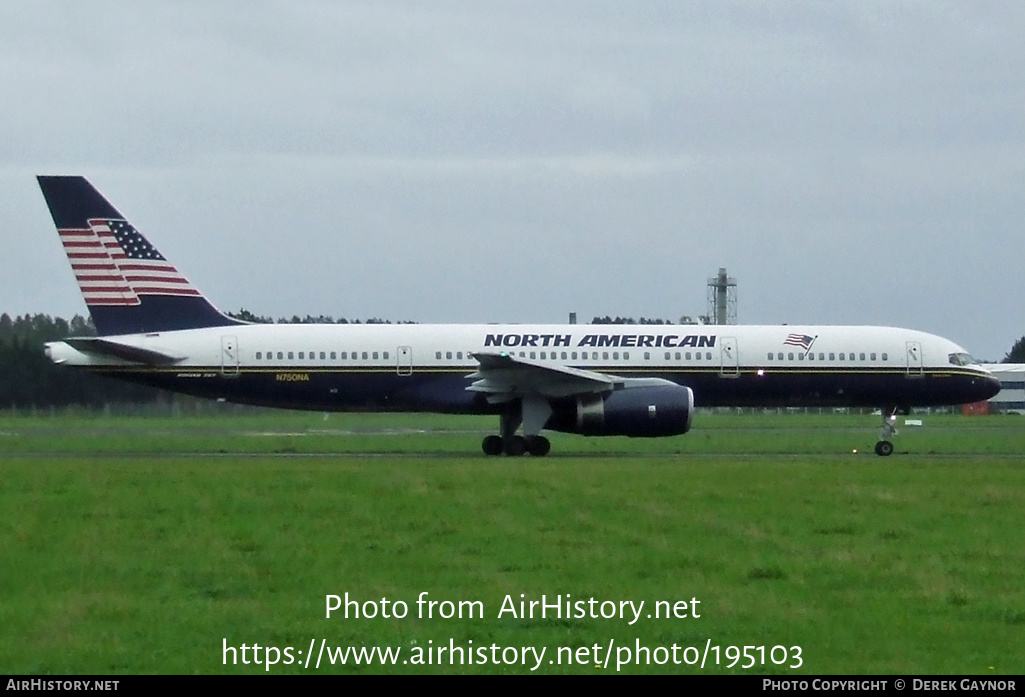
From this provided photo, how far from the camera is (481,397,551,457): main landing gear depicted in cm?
3130

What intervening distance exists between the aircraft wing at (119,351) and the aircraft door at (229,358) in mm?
971

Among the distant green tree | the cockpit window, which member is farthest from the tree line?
the distant green tree

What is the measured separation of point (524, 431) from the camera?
31.5m

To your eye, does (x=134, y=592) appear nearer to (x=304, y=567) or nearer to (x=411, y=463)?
(x=304, y=567)

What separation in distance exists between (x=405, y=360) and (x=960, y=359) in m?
13.4

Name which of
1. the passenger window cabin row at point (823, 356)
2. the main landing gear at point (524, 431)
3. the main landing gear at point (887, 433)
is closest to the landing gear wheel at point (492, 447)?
the main landing gear at point (524, 431)

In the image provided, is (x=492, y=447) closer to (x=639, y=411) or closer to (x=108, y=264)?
(x=639, y=411)

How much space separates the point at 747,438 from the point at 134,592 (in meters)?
30.6

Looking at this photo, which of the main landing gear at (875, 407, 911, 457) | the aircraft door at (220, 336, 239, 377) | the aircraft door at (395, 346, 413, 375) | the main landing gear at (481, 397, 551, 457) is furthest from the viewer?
the main landing gear at (875, 407, 911, 457)

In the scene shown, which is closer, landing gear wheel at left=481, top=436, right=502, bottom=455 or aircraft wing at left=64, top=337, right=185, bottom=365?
aircraft wing at left=64, top=337, right=185, bottom=365

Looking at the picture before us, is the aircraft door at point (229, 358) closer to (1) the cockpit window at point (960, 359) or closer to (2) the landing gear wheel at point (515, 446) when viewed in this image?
(2) the landing gear wheel at point (515, 446)

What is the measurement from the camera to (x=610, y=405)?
3059 centimetres

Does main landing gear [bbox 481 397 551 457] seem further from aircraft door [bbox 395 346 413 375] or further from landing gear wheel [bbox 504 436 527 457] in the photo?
aircraft door [bbox 395 346 413 375]
